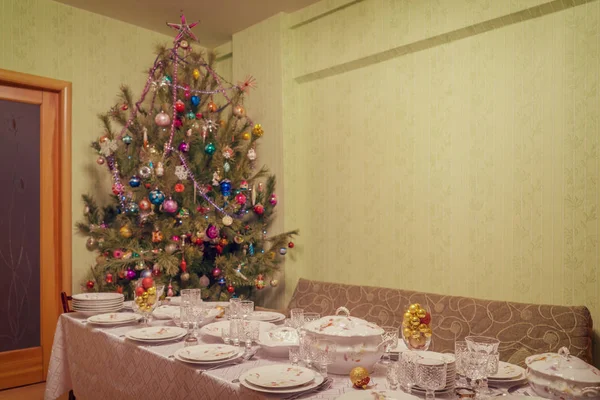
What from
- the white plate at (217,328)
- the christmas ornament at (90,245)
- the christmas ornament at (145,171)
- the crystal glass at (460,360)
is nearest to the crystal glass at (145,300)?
the white plate at (217,328)

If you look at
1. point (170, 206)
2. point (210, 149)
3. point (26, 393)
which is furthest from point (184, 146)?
point (26, 393)

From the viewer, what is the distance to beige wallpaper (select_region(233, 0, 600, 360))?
8.02 ft

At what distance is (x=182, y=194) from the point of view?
10.8 ft

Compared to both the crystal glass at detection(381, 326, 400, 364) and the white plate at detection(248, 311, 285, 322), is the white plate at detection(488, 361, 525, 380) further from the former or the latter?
the white plate at detection(248, 311, 285, 322)

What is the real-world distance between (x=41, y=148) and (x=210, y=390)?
Result: 2865mm

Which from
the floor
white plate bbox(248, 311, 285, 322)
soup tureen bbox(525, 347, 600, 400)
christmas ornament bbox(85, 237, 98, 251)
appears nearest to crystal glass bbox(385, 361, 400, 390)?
soup tureen bbox(525, 347, 600, 400)

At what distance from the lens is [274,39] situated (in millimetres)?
3756

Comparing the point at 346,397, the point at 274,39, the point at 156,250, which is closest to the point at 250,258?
the point at 156,250

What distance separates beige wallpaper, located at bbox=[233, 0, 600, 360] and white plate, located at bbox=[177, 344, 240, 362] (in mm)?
1685

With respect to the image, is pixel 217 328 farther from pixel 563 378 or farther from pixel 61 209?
pixel 61 209

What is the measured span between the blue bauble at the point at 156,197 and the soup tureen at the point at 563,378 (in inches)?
94.6

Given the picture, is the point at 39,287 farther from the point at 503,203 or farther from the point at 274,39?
the point at 503,203

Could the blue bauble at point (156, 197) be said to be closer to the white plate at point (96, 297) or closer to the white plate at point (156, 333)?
the white plate at point (96, 297)

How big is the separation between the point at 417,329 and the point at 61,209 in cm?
305
